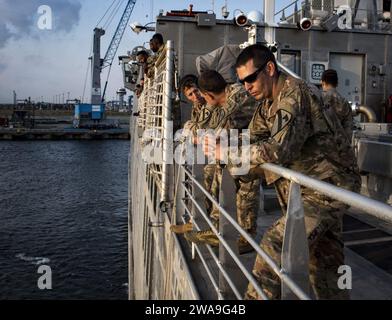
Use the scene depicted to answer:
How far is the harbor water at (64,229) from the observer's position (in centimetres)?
1655

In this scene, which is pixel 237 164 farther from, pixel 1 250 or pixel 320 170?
pixel 1 250

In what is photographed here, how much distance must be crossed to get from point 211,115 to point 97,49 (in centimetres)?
7357

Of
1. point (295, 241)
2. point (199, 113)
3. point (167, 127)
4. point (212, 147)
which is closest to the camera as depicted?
point (295, 241)

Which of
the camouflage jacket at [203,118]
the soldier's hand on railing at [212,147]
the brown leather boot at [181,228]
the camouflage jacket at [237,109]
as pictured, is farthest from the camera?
the camouflage jacket at [203,118]

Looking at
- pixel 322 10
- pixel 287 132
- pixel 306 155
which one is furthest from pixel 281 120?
pixel 322 10

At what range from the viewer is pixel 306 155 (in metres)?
2.77

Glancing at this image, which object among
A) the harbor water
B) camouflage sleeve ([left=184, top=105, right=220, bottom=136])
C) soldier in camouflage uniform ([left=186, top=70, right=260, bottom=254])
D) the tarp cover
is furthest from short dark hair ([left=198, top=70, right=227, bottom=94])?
the harbor water

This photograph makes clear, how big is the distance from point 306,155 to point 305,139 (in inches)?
6.5

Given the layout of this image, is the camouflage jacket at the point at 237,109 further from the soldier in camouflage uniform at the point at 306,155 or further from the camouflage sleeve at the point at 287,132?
the camouflage sleeve at the point at 287,132

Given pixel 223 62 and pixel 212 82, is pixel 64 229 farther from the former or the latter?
pixel 212 82

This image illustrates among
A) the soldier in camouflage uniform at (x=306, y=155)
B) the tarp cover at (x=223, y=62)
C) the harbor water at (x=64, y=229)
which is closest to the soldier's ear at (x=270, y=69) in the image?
the soldier in camouflage uniform at (x=306, y=155)

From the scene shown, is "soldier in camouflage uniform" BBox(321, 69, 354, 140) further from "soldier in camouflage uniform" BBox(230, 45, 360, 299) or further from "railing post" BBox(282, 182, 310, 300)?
"railing post" BBox(282, 182, 310, 300)

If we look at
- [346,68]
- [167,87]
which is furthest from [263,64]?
[346,68]

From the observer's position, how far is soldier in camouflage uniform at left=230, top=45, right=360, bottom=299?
255cm
